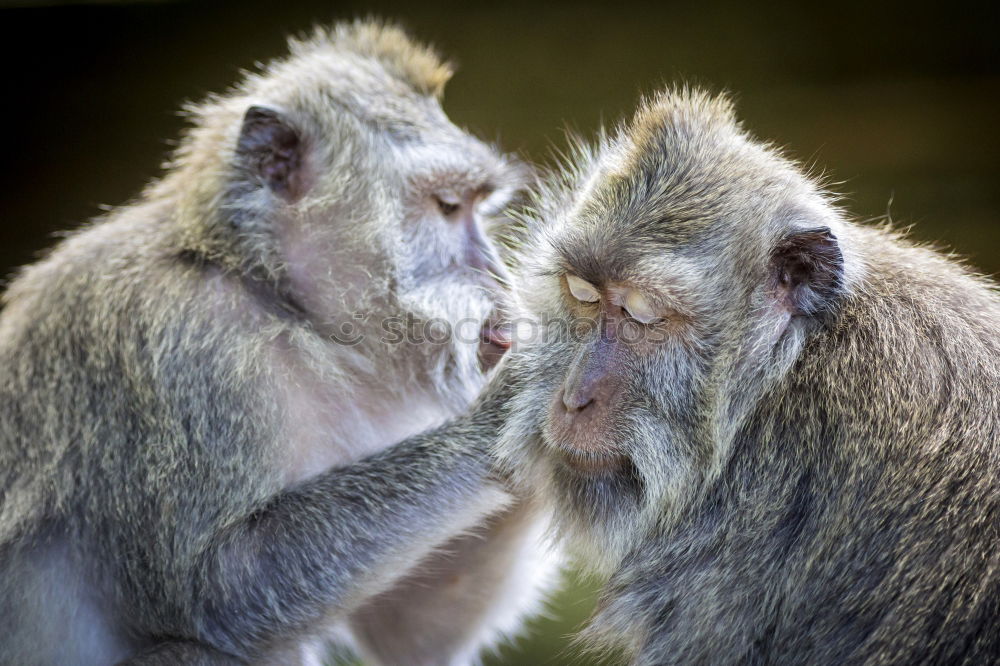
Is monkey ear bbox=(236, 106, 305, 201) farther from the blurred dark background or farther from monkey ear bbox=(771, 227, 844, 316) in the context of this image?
the blurred dark background

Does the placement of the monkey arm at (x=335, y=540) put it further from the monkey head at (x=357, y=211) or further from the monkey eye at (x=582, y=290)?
the monkey eye at (x=582, y=290)

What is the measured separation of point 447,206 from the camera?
3.72 metres

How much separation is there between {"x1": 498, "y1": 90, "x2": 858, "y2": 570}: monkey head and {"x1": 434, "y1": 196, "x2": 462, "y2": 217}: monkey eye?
3.25 ft

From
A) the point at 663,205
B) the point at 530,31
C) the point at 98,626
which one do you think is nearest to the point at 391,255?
the point at 663,205

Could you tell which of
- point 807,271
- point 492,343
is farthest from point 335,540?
point 807,271

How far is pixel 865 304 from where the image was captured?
2.56m

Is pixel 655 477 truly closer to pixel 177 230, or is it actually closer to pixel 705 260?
pixel 705 260

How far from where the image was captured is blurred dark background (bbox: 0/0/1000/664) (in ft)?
21.1

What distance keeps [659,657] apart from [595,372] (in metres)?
0.69

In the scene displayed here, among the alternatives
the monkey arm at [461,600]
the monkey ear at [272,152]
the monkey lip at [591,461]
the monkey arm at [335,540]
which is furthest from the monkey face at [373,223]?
the monkey lip at [591,461]

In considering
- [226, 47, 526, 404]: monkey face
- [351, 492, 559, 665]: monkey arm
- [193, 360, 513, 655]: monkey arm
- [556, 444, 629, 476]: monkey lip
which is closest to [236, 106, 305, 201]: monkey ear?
[226, 47, 526, 404]: monkey face

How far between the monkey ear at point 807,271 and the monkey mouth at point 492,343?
3.67 feet

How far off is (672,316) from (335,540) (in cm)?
125

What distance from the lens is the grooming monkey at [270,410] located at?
320 centimetres
